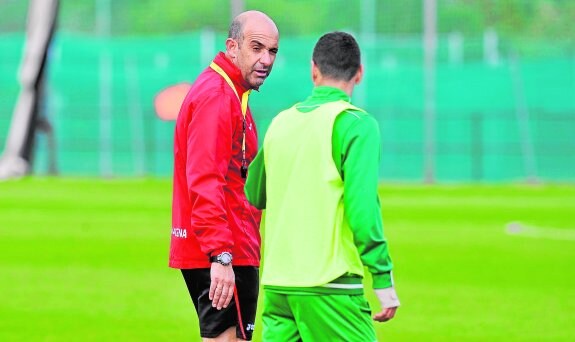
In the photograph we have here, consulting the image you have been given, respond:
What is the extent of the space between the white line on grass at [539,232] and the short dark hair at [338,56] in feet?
46.7

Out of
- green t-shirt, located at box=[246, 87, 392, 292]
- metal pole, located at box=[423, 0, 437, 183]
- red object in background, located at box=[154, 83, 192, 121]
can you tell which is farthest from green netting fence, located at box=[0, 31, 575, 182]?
green t-shirt, located at box=[246, 87, 392, 292]

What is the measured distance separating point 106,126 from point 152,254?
70.4 feet

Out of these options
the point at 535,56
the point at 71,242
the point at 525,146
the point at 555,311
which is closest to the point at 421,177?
the point at 525,146

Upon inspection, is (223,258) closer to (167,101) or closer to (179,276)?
(179,276)

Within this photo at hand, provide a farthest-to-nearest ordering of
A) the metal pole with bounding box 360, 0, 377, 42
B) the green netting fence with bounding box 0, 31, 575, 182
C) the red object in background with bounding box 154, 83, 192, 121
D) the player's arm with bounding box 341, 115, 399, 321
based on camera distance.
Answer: the metal pole with bounding box 360, 0, 377, 42 < the red object in background with bounding box 154, 83, 192, 121 < the green netting fence with bounding box 0, 31, 575, 182 < the player's arm with bounding box 341, 115, 399, 321

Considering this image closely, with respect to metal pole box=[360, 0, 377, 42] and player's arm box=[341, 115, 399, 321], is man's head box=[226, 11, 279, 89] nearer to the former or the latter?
player's arm box=[341, 115, 399, 321]

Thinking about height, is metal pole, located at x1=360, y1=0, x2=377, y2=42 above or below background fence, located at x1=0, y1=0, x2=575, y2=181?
above

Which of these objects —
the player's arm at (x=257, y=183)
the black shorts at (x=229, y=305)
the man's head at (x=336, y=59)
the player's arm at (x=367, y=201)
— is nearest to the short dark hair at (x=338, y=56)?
the man's head at (x=336, y=59)

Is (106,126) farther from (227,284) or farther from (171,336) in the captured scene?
(227,284)

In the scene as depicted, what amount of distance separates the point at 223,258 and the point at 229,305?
41 centimetres

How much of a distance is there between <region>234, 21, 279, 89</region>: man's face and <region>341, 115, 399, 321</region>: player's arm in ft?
3.31

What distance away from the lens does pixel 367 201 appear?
16.9ft

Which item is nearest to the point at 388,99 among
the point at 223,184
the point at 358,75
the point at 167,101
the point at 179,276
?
Answer: the point at 167,101

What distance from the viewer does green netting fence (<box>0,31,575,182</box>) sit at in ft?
118
